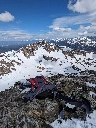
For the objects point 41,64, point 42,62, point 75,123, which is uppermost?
point 75,123

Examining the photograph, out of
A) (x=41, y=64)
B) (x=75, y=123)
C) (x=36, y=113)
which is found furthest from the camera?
(x=41, y=64)

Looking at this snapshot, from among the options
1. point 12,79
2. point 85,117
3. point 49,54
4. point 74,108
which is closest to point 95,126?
point 85,117

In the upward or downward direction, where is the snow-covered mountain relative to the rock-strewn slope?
downward

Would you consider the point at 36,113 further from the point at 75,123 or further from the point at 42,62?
the point at 42,62

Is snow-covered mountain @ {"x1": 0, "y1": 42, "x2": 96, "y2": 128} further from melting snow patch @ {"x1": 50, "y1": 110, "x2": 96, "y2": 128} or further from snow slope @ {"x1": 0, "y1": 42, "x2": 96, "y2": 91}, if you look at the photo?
melting snow patch @ {"x1": 50, "y1": 110, "x2": 96, "y2": 128}

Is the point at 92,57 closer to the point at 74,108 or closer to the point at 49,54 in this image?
the point at 49,54

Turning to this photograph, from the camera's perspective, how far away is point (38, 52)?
15800cm

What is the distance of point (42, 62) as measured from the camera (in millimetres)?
143750

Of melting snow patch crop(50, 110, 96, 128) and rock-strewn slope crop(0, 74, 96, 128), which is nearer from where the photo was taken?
rock-strewn slope crop(0, 74, 96, 128)

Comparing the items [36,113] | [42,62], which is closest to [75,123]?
[36,113]

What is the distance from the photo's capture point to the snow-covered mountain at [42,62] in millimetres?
115000

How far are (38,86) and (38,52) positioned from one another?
119742 millimetres

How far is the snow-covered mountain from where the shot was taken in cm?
11500

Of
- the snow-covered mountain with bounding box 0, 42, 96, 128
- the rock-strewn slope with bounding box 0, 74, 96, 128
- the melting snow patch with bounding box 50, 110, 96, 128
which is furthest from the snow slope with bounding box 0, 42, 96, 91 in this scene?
the melting snow patch with bounding box 50, 110, 96, 128
